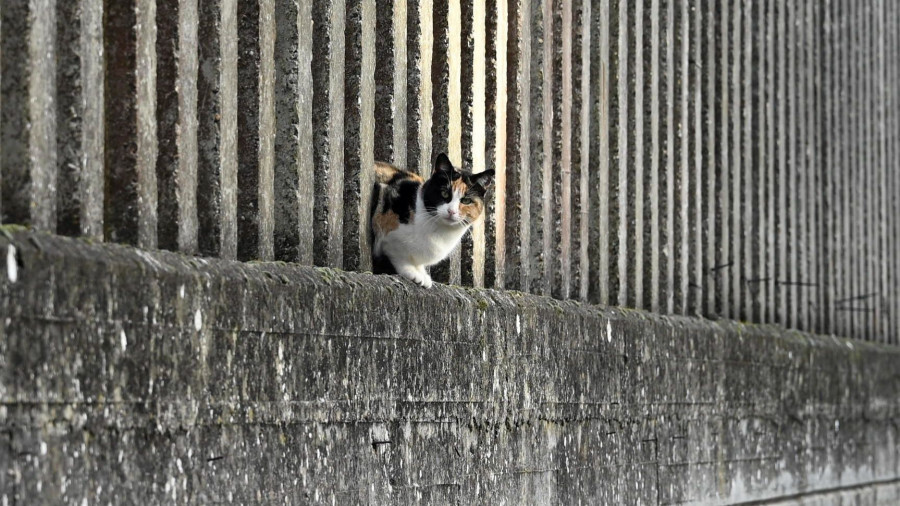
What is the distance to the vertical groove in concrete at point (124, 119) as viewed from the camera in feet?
12.0

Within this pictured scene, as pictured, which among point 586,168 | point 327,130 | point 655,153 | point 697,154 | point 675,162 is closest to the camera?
point 327,130

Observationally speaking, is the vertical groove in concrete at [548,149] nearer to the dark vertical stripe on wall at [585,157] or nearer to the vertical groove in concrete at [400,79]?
the dark vertical stripe on wall at [585,157]

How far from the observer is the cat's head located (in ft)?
17.2

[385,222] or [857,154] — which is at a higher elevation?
[857,154]

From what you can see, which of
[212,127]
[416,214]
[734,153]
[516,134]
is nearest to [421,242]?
[416,214]

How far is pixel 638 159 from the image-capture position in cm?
748

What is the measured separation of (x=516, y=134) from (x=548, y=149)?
0.39m

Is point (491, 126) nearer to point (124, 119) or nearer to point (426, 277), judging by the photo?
point (426, 277)

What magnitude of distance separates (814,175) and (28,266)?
26.0 feet

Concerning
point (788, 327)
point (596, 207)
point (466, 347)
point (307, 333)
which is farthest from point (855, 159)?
point (307, 333)

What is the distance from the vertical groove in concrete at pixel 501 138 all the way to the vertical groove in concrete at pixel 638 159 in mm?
1472

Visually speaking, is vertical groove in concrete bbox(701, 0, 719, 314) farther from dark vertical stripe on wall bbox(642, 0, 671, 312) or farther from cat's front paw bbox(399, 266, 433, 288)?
cat's front paw bbox(399, 266, 433, 288)

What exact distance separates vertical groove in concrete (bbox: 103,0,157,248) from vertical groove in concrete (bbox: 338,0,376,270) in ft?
4.13

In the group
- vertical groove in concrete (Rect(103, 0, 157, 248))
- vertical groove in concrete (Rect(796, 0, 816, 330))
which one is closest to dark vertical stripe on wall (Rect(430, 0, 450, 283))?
vertical groove in concrete (Rect(103, 0, 157, 248))
